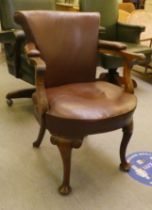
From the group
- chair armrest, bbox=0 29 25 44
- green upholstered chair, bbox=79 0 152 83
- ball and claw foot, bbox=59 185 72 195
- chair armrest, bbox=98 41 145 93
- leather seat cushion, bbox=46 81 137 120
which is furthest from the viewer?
green upholstered chair, bbox=79 0 152 83

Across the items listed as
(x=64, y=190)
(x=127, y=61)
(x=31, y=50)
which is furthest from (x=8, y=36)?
(x=64, y=190)

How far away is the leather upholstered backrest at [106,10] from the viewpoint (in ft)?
9.00

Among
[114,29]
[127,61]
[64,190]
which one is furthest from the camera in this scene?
[114,29]

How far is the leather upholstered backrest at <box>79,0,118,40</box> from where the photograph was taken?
274 cm

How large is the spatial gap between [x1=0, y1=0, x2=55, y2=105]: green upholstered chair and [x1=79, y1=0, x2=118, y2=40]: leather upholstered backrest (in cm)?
48

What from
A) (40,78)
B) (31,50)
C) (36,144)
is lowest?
(36,144)

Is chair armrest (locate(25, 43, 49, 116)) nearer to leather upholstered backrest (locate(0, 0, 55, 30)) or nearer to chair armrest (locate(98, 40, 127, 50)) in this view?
chair armrest (locate(98, 40, 127, 50))

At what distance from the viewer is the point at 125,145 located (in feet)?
5.25

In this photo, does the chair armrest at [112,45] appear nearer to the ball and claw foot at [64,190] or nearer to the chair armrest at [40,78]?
the chair armrest at [40,78]

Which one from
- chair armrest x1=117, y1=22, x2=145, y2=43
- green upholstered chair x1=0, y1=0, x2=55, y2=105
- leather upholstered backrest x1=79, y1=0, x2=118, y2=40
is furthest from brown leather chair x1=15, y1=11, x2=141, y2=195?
chair armrest x1=117, y1=22, x2=145, y2=43

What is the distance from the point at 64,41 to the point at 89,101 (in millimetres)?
479

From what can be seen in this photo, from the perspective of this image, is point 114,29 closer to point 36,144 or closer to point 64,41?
point 64,41

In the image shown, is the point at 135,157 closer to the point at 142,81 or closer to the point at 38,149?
the point at 38,149

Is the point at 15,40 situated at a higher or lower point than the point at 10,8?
lower
